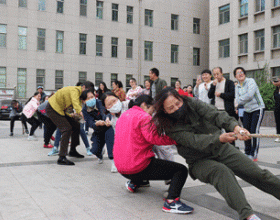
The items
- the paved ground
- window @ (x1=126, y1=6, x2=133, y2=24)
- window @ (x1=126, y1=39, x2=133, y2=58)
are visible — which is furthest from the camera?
window @ (x1=126, y1=39, x2=133, y2=58)

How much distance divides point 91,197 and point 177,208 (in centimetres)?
113

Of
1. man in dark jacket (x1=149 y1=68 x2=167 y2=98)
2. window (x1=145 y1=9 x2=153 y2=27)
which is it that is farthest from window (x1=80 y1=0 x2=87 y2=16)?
man in dark jacket (x1=149 y1=68 x2=167 y2=98)

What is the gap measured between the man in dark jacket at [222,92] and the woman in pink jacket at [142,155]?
305 cm

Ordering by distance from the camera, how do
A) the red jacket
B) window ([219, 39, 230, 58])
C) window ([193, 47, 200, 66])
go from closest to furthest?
1. the red jacket
2. window ([219, 39, 230, 58])
3. window ([193, 47, 200, 66])

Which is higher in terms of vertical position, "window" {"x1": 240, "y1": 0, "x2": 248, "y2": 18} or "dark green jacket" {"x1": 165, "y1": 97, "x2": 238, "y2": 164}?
"window" {"x1": 240, "y1": 0, "x2": 248, "y2": 18}

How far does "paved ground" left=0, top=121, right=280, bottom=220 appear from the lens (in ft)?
10.9

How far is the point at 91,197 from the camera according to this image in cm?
395

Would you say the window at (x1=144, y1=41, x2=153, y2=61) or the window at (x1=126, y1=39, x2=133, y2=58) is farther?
the window at (x1=144, y1=41, x2=153, y2=61)

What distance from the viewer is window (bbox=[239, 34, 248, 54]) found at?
27175 millimetres

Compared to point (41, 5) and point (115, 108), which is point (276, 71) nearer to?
point (41, 5)

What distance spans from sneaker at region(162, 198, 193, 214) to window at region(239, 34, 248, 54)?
25.8 m

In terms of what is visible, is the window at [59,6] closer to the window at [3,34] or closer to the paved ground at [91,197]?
the window at [3,34]

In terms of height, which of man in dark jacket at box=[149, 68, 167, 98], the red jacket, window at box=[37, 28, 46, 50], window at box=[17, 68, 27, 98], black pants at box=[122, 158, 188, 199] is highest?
window at box=[37, 28, 46, 50]

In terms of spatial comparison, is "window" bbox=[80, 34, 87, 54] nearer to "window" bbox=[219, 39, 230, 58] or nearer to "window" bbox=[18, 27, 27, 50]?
"window" bbox=[18, 27, 27, 50]
